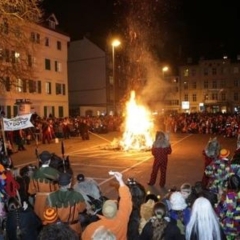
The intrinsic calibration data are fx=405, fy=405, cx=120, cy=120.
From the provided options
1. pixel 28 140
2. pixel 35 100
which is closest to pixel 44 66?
pixel 35 100

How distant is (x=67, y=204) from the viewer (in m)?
5.52

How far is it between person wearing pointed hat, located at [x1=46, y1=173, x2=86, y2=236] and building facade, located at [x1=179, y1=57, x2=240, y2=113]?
8052 cm

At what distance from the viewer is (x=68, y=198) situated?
219 inches

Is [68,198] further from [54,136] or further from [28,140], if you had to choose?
[54,136]

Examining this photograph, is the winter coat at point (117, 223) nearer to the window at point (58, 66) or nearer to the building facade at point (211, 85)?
the window at point (58, 66)

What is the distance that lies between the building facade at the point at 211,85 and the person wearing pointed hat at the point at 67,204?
80.5m

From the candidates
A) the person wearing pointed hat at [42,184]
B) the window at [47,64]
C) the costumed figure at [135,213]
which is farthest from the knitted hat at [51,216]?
the window at [47,64]

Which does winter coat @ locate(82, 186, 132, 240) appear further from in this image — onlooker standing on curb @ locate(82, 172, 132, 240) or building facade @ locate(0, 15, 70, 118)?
building facade @ locate(0, 15, 70, 118)

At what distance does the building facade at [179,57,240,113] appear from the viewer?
279ft

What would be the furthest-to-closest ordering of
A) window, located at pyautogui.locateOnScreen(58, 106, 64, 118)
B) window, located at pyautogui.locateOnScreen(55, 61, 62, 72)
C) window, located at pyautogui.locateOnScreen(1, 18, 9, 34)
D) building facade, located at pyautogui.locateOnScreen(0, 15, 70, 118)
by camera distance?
window, located at pyautogui.locateOnScreen(58, 106, 64, 118) → window, located at pyautogui.locateOnScreen(55, 61, 62, 72) → building facade, located at pyautogui.locateOnScreen(0, 15, 70, 118) → window, located at pyautogui.locateOnScreen(1, 18, 9, 34)

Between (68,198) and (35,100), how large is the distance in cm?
3955

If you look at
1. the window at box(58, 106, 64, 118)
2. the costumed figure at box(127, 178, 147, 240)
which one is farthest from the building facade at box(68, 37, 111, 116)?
the costumed figure at box(127, 178, 147, 240)

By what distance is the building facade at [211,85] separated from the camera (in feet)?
279

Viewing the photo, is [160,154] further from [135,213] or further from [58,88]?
[58,88]
